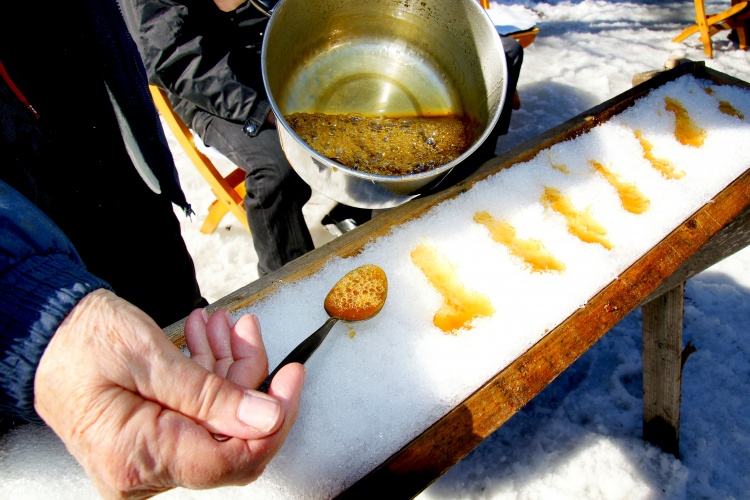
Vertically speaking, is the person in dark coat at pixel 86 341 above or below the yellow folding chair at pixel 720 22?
above

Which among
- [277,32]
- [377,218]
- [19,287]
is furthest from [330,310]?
[277,32]

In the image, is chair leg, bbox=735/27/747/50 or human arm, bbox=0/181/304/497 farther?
chair leg, bbox=735/27/747/50

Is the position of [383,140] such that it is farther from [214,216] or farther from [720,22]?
[720,22]

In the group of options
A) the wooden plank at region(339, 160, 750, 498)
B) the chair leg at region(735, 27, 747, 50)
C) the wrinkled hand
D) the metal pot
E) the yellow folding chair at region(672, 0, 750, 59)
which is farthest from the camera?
the chair leg at region(735, 27, 747, 50)

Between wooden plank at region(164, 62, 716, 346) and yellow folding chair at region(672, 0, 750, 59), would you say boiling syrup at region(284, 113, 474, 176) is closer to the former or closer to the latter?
wooden plank at region(164, 62, 716, 346)

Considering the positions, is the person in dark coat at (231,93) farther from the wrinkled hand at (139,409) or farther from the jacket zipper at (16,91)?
the wrinkled hand at (139,409)

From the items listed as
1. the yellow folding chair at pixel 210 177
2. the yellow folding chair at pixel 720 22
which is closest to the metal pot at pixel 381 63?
the yellow folding chair at pixel 210 177

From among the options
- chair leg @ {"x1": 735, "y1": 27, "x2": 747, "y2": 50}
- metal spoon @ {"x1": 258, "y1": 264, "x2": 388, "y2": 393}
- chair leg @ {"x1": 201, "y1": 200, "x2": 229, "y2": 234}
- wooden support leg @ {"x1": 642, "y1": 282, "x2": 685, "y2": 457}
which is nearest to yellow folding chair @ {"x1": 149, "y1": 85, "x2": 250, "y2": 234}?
chair leg @ {"x1": 201, "y1": 200, "x2": 229, "y2": 234}

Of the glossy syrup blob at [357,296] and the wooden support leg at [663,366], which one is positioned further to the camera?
the wooden support leg at [663,366]
